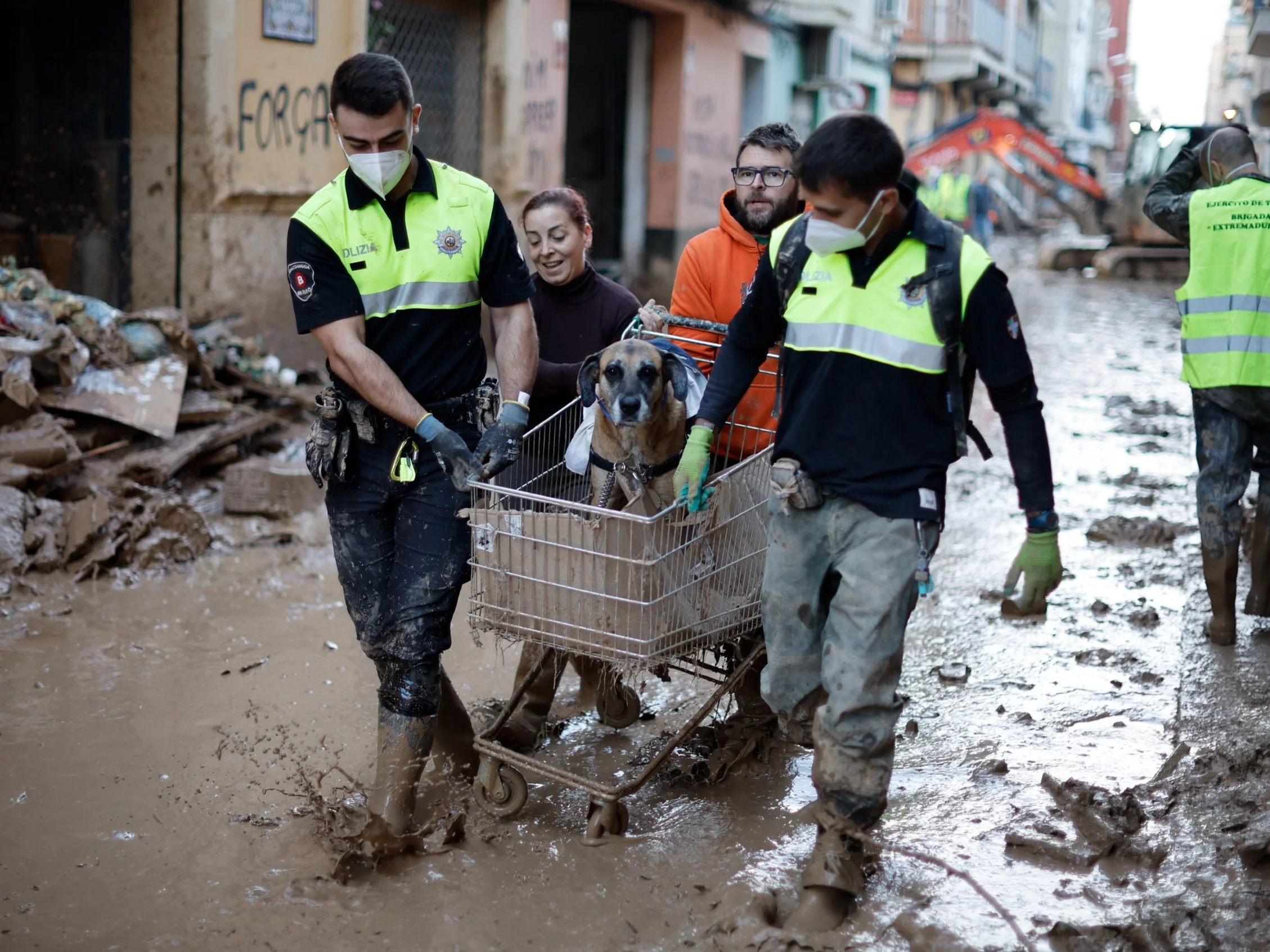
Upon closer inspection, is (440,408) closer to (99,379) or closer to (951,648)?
(951,648)

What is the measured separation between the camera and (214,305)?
8992 millimetres

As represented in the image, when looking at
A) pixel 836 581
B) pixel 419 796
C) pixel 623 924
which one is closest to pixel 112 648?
pixel 419 796

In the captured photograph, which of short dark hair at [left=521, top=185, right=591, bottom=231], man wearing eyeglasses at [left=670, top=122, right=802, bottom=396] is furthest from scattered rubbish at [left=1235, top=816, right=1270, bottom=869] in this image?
short dark hair at [left=521, top=185, right=591, bottom=231]

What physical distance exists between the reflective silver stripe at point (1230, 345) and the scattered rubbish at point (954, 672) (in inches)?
65.1

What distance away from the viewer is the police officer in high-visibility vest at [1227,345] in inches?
202

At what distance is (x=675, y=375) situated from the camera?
3.96m

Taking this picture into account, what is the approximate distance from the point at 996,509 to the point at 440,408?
4834 millimetres

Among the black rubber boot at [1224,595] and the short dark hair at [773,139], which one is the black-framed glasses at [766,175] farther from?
the black rubber boot at [1224,595]

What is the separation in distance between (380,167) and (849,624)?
1.77 meters

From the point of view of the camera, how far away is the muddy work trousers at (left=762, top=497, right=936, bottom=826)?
3.11 meters

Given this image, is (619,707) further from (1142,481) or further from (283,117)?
(283,117)

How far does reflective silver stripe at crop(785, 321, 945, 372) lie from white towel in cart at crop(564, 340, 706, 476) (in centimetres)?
86

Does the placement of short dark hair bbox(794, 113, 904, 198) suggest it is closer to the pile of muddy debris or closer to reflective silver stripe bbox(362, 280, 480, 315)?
reflective silver stripe bbox(362, 280, 480, 315)

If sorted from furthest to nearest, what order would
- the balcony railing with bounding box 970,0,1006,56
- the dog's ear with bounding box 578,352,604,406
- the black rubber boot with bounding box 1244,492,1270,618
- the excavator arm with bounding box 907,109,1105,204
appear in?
the balcony railing with bounding box 970,0,1006,56
the excavator arm with bounding box 907,109,1105,204
the black rubber boot with bounding box 1244,492,1270,618
the dog's ear with bounding box 578,352,604,406
